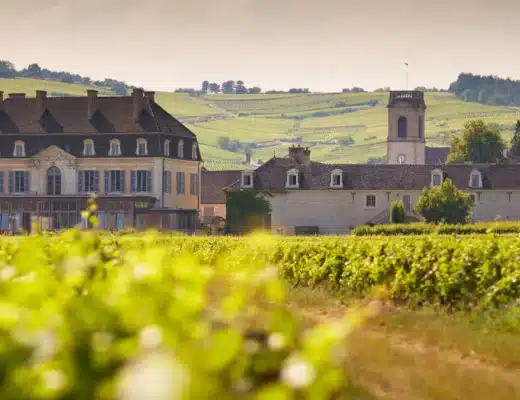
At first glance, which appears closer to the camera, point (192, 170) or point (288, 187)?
point (288, 187)

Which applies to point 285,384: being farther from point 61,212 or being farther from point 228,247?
point 61,212

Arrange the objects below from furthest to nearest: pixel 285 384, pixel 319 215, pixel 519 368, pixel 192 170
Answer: pixel 192 170 < pixel 319 215 < pixel 519 368 < pixel 285 384

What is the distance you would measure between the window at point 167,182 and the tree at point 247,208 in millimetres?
7259

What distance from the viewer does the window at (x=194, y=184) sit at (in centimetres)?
10988

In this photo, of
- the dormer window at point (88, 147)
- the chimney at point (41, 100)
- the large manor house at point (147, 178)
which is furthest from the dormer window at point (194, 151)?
the chimney at point (41, 100)

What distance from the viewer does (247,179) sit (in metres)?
101

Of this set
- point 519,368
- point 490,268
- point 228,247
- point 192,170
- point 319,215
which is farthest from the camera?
point 192,170

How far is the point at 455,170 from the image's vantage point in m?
104

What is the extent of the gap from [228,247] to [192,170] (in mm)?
66467

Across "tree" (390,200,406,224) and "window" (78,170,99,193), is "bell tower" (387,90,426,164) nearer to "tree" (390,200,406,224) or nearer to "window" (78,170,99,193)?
"window" (78,170,99,193)

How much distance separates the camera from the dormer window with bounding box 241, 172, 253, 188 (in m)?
101

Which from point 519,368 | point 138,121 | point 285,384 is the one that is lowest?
point 519,368

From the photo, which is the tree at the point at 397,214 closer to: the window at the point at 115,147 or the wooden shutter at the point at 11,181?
the window at the point at 115,147

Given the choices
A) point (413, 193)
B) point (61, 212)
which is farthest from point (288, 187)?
point (61, 212)
